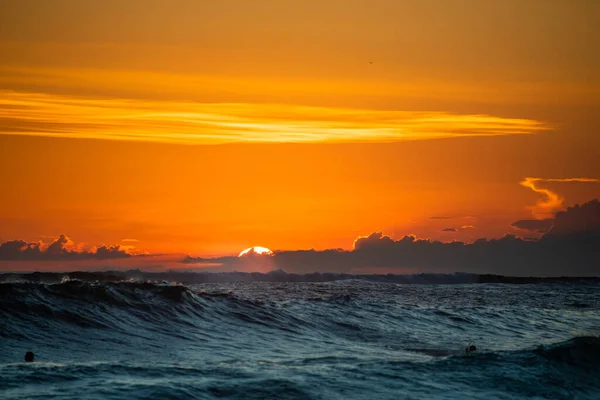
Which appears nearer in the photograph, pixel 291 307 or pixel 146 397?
pixel 146 397

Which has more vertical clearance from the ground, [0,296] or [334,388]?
[0,296]

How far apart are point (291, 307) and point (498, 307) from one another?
1580 centimetres

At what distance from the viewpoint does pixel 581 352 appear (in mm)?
27125

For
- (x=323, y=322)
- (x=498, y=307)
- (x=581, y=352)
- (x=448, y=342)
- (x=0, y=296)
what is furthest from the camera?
(x=498, y=307)

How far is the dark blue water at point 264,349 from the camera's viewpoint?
19.7m

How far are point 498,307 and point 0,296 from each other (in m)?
29.5

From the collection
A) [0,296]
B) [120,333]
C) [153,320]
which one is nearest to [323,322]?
[153,320]

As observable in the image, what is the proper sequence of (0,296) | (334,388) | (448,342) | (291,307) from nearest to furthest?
1. (334,388)
2. (0,296)
3. (448,342)
4. (291,307)

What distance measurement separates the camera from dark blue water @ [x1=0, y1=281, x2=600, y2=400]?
19672 mm

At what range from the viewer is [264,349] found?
26.9 meters

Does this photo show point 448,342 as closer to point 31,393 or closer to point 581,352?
point 581,352

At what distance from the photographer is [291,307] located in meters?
38.1

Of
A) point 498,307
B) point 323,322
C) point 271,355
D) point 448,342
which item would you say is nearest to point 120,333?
point 271,355

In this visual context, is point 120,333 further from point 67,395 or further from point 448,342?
point 448,342
